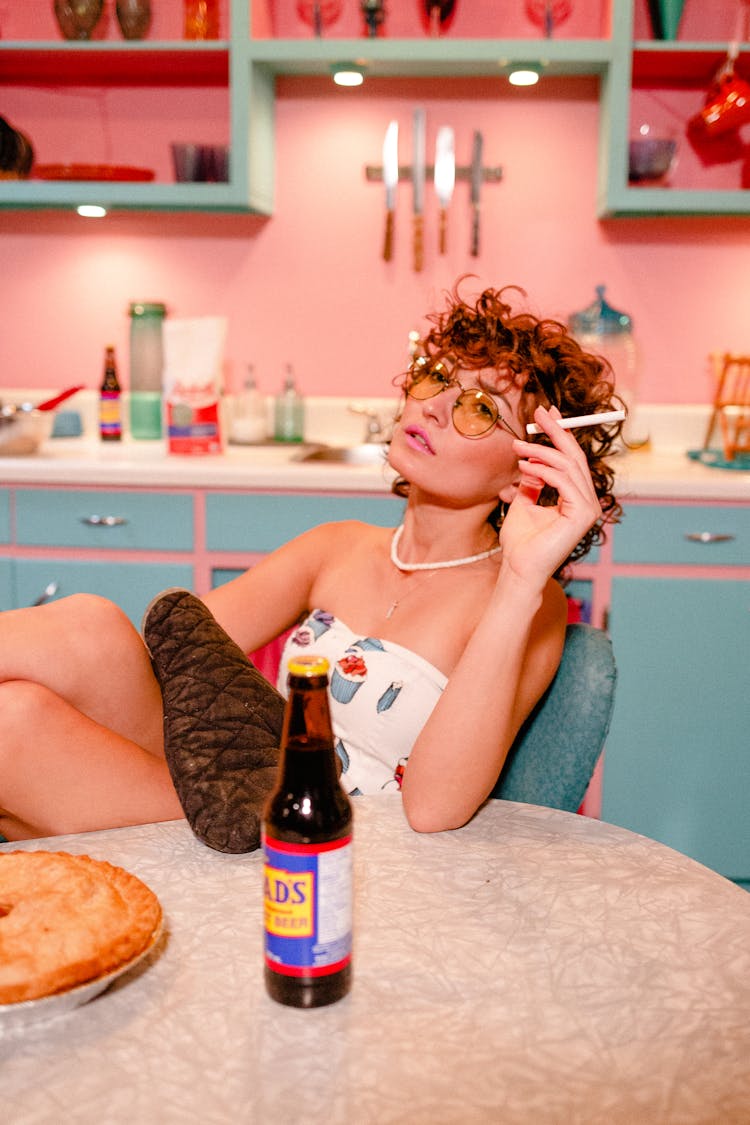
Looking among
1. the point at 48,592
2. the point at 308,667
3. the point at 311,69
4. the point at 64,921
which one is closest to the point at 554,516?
the point at 308,667

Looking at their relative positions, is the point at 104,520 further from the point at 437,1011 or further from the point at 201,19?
the point at 437,1011

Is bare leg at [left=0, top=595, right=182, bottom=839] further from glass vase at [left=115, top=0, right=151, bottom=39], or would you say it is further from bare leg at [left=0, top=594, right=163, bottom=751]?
glass vase at [left=115, top=0, right=151, bottom=39]

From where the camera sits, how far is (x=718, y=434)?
322cm

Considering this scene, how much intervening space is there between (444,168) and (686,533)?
1.30 m

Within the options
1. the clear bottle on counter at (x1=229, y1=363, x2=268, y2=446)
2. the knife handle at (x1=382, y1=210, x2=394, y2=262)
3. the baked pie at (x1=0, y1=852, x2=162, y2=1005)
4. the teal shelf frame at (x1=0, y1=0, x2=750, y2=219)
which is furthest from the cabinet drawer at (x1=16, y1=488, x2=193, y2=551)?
the baked pie at (x1=0, y1=852, x2=162, y2=1005)

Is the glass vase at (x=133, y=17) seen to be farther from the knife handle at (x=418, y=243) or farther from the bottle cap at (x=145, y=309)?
the knife handle at (x=418, y=243)

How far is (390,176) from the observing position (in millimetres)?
3176

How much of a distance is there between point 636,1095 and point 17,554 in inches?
94.2

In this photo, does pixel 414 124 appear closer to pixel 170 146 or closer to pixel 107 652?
pixel 170 146

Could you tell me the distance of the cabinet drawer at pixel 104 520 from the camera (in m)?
2.72

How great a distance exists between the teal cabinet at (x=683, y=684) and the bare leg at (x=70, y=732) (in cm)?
164

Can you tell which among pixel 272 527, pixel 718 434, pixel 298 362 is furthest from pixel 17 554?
pixel 718 434

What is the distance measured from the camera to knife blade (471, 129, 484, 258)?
3.16 metres

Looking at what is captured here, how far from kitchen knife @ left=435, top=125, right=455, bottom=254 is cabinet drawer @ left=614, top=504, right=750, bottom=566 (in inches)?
44.5
